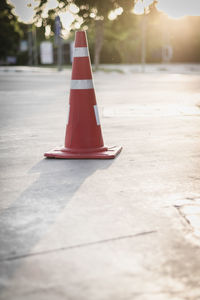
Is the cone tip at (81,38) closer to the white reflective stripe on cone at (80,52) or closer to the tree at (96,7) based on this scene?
the white reflective stripe on cone at (80,52)

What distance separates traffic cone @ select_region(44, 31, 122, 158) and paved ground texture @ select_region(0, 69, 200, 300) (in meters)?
0.19

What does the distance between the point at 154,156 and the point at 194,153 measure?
1.37ft

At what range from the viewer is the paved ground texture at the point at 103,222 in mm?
2064

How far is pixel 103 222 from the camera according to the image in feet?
9.19

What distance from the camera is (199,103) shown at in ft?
31.2

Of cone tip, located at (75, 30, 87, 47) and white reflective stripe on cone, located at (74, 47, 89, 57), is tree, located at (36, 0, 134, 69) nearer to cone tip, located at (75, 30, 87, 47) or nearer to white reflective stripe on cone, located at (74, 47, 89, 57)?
cone tip, located at (75, 30, 87, 47)

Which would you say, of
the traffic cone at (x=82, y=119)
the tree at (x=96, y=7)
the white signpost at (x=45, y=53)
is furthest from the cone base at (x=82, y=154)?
the white signpost at (x=45, y=53)

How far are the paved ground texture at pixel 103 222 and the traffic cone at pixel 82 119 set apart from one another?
0.61 feet

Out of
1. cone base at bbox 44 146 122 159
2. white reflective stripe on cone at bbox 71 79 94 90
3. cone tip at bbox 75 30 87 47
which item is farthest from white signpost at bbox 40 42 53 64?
cone base at bbox 44 146 122 159

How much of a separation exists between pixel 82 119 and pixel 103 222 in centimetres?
202

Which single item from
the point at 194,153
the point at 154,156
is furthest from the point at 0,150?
the point at 194,153

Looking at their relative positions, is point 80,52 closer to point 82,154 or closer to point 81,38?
point 81,38

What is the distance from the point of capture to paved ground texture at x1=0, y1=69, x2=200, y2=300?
6.77 ft

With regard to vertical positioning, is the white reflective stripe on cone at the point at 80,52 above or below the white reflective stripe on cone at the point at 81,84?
above
